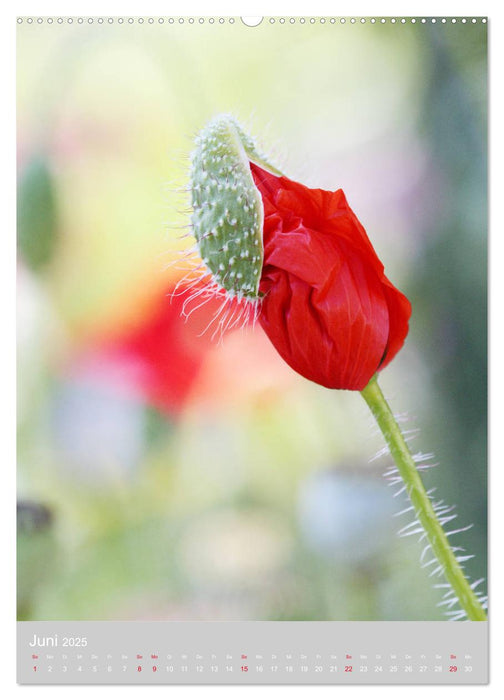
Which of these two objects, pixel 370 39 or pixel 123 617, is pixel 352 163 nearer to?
Result: pixel 370 39

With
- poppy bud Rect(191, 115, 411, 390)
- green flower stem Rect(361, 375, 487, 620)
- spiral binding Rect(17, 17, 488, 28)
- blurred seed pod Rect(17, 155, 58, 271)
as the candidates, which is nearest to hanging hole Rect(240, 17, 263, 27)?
spiral binding Rect(17, 17, 488, 28)

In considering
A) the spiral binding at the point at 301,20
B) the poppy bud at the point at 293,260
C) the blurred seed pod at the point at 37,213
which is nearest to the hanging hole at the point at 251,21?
the spiral binding at the point at 301,20

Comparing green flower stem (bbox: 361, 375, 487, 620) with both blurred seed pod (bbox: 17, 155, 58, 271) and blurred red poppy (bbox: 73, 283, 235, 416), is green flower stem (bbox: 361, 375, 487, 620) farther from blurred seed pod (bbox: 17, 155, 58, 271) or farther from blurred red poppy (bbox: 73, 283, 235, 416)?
blurred seed pod (bbox: 17, 155, 58, 271)

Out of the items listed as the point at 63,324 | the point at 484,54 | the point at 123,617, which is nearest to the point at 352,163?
the point at 484,54

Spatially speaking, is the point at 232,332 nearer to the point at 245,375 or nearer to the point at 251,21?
the point at 245,375

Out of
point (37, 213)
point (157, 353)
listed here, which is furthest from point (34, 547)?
point (37, 213)

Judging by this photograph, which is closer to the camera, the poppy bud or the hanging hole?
the poppy bud
